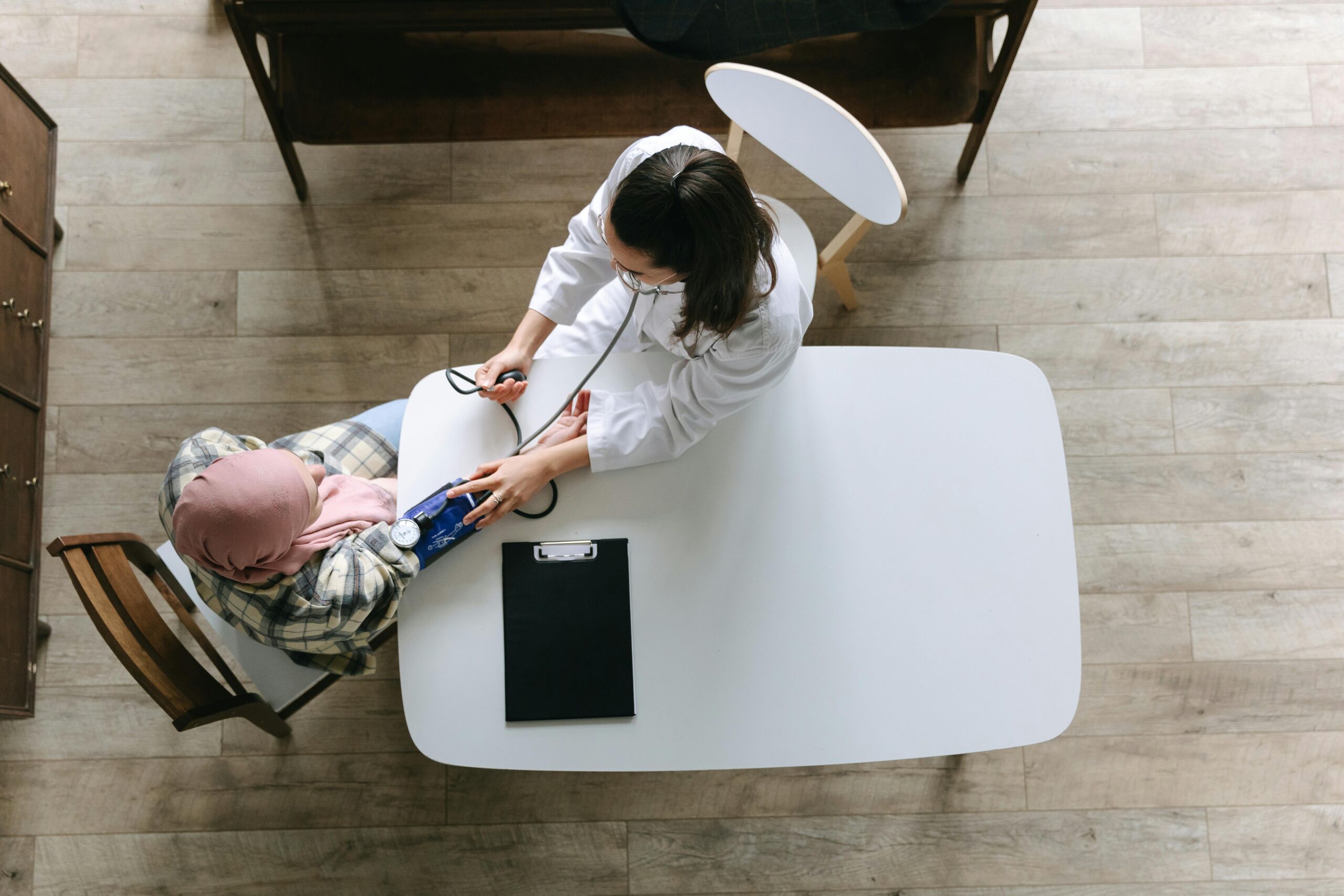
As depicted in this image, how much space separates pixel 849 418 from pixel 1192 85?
59.0 inches

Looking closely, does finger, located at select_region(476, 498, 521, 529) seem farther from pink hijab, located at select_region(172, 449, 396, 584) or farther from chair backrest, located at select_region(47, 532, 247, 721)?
chair backrest, located at select_region(47, 532, 247, 721)

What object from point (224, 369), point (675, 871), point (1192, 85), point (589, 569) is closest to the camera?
point (589, 569)

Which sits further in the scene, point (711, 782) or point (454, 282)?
point (454, 282)

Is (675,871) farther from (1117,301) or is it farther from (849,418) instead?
(1117,301)

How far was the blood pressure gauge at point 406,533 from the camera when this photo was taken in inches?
44.3

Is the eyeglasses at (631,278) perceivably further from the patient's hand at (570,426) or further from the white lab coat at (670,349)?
the patient's hand at (570,426)

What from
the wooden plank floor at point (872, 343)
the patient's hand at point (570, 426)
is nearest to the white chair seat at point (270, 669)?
the wooden plank floor at point (872, 343)

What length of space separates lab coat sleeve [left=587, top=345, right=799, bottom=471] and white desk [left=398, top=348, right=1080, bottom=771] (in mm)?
44

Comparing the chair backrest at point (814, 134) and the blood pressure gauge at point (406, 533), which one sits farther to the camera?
the chair backrest at point (814, 134)

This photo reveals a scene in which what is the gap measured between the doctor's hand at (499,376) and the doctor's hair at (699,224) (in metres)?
0.32

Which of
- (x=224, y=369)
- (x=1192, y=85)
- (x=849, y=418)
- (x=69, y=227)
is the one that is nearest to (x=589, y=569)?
(x=849, y=418)

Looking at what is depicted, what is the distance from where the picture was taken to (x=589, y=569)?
118cm

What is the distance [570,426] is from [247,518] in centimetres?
42

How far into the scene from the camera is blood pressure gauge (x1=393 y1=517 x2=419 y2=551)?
1.13 m
